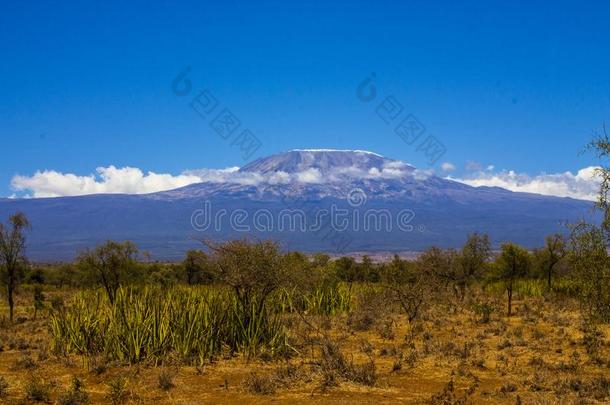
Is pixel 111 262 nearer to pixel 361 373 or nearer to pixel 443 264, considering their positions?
pixel 443 264

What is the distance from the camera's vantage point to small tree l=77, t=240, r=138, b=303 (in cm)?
3358

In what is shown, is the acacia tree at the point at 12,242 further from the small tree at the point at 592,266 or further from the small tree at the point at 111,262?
the small tree at the point at 592,266

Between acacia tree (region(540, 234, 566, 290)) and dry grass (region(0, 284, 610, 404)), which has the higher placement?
acacia tree (region(540, 234, 566, 290))

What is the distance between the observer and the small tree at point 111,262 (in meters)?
33.6

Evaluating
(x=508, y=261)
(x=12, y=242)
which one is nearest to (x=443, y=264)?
(x=508, y=261)

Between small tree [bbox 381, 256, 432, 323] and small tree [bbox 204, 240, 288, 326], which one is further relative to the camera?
small tree [bbox 381, 256, 432, 323]

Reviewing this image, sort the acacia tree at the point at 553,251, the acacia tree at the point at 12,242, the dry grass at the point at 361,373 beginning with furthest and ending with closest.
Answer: the acacia tree at the point at 553,251 < the acacia tree at the point at 12,242 < the dry grass at the point at 361,373

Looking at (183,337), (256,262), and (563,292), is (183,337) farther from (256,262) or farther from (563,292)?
(563,292)

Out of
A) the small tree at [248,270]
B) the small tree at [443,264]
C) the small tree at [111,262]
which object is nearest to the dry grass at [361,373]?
the small tree at [248,270]

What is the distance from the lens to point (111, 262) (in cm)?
3428

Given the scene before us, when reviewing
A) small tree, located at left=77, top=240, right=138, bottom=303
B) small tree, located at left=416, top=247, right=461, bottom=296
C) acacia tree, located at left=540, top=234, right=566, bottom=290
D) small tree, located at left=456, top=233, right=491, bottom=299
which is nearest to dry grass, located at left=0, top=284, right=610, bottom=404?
small tree, located at left=77, top=240, right=138, bottom=303

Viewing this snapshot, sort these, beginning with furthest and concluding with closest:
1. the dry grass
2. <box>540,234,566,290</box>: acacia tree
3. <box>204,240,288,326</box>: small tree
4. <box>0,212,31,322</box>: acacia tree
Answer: <box>540,234,566,290</box>: acacia tree
<box>0,212,31,322</box>: acacia tree
<box>204,240,288,326</box>: small tree
the dry grass

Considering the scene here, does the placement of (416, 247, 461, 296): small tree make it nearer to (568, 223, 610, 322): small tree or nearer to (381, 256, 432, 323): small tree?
(381, 256, 432, 323): small tree

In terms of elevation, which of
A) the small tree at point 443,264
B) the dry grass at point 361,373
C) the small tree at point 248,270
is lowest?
the dry grass at point 361,373
